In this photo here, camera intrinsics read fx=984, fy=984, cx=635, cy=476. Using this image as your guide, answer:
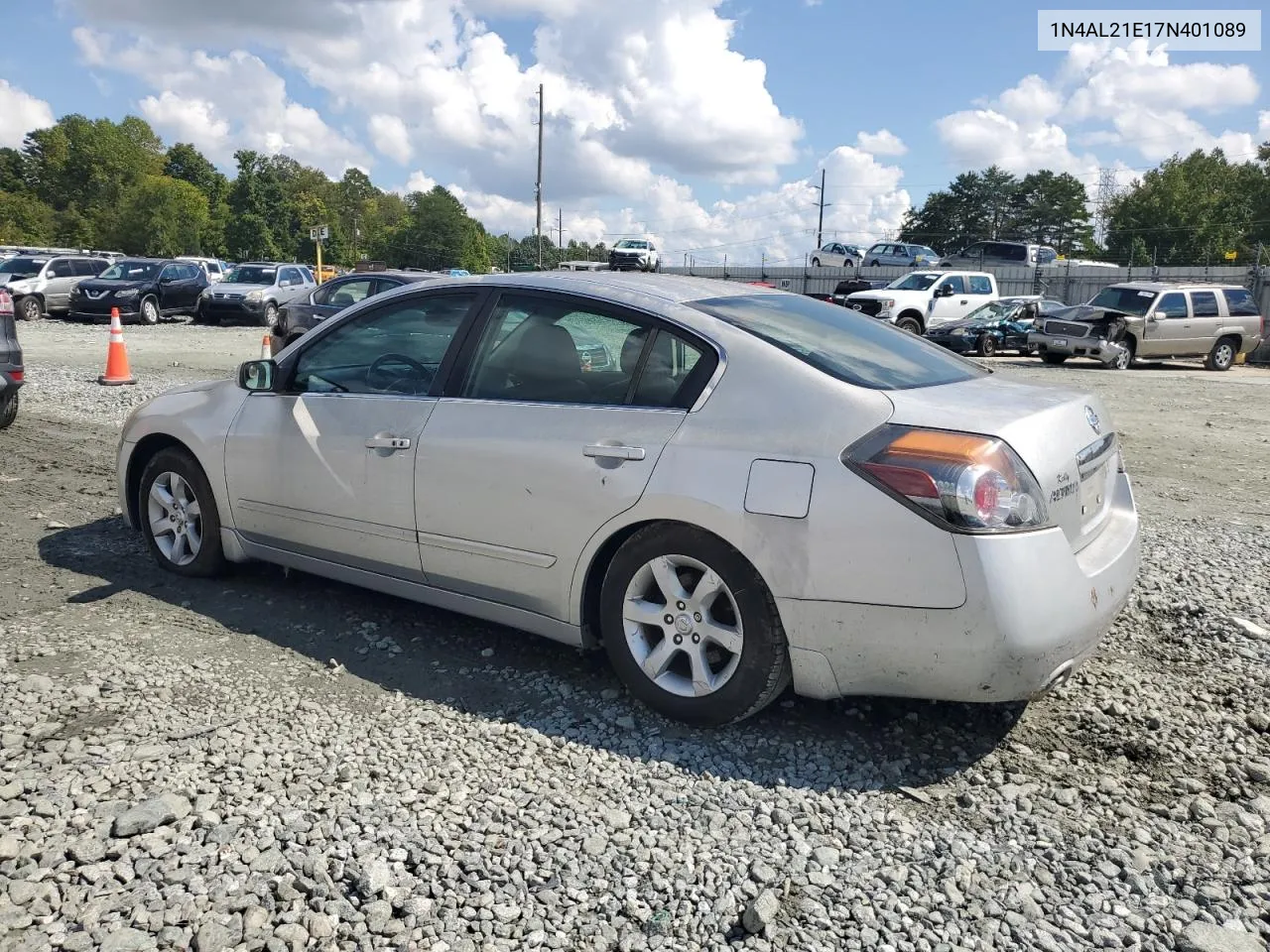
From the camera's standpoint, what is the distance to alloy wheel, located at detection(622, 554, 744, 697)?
130 inches

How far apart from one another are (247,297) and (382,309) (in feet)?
78.8

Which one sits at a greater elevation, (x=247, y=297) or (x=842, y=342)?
(x=247, y=297)

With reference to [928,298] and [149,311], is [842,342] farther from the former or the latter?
[149,311]

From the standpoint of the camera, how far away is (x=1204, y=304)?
2209 cm

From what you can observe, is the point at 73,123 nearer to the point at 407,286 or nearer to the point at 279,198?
the point at 279,198

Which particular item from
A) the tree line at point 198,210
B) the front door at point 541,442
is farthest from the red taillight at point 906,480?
the tree line at point 198,210

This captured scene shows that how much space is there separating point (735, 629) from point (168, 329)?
989 inches

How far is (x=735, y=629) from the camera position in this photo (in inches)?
129

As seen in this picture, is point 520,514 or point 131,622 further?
point 131,622

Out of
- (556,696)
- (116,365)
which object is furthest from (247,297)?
(556,696)

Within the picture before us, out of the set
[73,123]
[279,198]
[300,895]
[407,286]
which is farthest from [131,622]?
[73,123]

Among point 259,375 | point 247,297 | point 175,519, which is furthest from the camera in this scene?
point 247,297

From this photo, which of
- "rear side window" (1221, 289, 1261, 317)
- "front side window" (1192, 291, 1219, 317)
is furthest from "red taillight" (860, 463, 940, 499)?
"rear side window" (1221, 289, 1261, 317)

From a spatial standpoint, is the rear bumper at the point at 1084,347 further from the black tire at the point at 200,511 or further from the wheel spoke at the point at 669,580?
the wheel spoke at the point at 669,580
